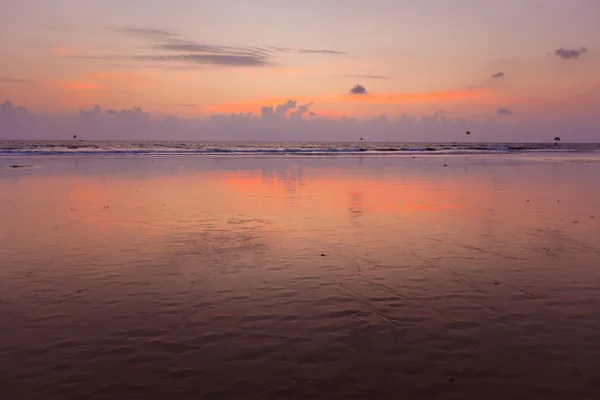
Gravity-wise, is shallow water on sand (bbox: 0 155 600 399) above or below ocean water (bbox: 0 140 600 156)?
below

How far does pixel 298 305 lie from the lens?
770cm

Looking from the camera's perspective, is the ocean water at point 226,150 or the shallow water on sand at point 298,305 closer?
the shallow water on sand at point 298,305

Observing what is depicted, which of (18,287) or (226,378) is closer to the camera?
(226,378)

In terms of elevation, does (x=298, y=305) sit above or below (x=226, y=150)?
below

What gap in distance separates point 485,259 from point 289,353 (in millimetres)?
6674

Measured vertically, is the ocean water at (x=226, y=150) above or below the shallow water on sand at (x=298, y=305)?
above

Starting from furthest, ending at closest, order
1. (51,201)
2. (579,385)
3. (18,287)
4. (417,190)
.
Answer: (417,190), (51,201), (18,287), (579,385)

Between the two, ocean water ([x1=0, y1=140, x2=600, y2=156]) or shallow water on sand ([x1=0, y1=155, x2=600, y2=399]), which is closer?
shallow water on sand ([x1=0, y1=155, x2=600, y2=399])

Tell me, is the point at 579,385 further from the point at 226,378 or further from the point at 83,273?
the point at 83,273

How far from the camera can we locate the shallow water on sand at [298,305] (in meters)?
5.38

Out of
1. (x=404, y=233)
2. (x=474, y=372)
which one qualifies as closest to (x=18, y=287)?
(x=474, y=372)

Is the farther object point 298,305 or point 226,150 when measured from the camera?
point 226,150

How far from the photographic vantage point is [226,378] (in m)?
5.39

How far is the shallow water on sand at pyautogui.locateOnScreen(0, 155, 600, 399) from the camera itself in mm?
5379
